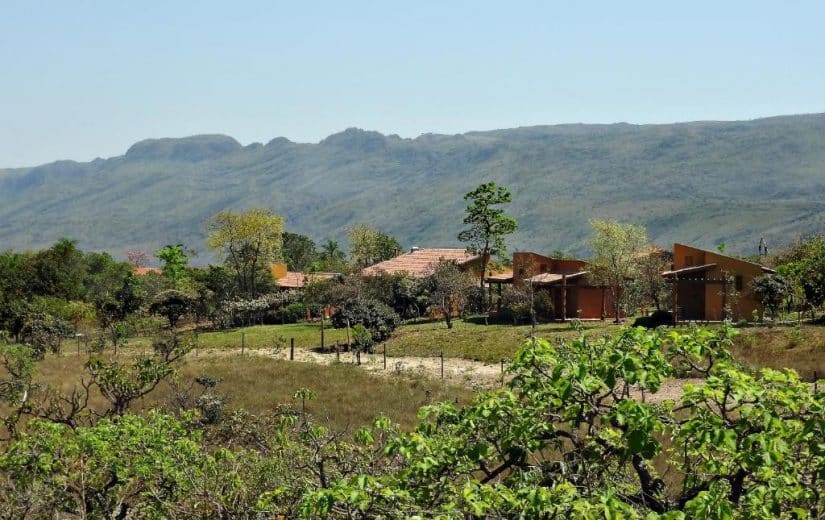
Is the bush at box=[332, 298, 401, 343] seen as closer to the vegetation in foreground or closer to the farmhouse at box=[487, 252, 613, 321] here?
the farmhouse at box=[487, 252, 613, 321]

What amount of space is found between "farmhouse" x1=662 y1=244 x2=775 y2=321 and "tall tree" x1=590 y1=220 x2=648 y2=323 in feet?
8.03

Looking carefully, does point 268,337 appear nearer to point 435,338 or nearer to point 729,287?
point 435,338

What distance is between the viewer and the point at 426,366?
127 feet

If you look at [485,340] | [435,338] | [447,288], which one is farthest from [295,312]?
[485,340]

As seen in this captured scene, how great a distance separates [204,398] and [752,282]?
33766 mm

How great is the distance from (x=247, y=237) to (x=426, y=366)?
39.2m

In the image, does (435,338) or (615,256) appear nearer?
(435,338)

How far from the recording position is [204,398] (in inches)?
964

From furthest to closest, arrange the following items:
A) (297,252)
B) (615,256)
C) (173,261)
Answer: (297,252), (173,261), (615,256)

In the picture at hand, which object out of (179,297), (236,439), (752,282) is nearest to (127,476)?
(236,439)

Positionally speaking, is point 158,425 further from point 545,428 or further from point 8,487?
point 545,428

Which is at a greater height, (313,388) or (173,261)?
(173,261)

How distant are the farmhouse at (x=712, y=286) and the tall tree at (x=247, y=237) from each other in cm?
3581

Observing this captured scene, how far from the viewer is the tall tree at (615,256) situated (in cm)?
5338
